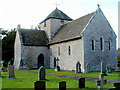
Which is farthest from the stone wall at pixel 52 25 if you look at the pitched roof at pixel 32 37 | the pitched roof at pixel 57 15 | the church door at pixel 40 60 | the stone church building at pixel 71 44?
the church door at pixel 40 60

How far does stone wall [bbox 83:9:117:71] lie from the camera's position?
26956 mm

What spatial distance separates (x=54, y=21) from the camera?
3831 cm

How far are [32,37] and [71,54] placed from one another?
10.3m

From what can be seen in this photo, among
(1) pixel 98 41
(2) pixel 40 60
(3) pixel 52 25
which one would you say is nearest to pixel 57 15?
(3) pixel 52 25

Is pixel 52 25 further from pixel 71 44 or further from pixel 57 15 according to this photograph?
pixel 71 44

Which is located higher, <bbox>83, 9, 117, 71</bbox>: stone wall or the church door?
<bbox>83, 9, 117, 71</bbox>: stone wall

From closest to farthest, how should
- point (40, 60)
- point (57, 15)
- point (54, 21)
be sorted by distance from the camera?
point (40, 60) → point (54, 21) → point (57, 15)

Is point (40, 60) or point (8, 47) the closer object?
point (40, 60)

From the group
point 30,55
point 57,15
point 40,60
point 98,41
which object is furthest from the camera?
point 57,15

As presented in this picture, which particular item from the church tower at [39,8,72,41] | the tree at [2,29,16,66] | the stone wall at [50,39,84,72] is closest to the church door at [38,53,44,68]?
the stone wall at [50,39,84,72]

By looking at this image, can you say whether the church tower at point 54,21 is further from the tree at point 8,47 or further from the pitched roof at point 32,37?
the tree at point 8,47

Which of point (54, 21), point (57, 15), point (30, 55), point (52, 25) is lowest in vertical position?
point (30, 55)

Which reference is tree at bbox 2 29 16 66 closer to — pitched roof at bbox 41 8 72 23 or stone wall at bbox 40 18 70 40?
stone wall at bbox 40 18 70 40

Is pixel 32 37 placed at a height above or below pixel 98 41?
above
